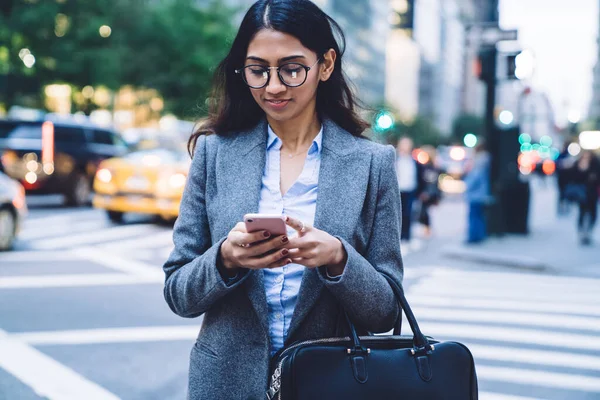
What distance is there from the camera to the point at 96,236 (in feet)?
43.5

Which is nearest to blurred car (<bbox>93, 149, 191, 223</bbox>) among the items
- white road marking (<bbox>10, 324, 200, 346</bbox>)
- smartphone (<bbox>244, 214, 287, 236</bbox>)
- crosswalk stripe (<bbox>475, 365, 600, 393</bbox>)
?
white road marking (<bbox>10, 324, 200, 346</bbox>)

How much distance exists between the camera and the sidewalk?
1159cm

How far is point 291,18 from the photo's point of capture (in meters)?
1.97

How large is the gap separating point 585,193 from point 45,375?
37.9 ft

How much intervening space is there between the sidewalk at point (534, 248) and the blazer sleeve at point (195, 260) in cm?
998

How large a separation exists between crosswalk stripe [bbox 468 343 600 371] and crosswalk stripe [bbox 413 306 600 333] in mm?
1043

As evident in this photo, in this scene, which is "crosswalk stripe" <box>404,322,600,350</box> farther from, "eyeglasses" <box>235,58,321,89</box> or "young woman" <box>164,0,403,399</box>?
"eyeglasses" <box>235,58,321,89</box>

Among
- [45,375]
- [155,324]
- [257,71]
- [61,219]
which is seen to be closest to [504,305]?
[155,324]

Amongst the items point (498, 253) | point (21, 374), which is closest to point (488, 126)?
point (498, 253)

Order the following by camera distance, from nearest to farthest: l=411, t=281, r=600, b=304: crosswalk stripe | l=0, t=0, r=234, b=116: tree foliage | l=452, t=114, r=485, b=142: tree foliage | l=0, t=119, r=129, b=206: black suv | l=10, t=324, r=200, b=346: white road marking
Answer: l=10, t=324, r=200, b=346: white road marking → l=411, t=281, r=600, b=304: crosswalk stripe → l=0, t=119, r=129, b=206: black suv → l=0, t=0, r=234, b=116: tree foliage → l=452, t=114, r=485, b=142: tree foliage

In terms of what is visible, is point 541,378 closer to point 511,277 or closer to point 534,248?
point 511,277

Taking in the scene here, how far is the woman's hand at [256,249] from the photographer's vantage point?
5.60ft

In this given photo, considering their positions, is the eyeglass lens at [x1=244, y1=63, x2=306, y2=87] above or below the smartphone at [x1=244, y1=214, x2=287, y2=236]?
above

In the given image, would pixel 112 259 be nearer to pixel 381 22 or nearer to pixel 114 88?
pixel 114 88
